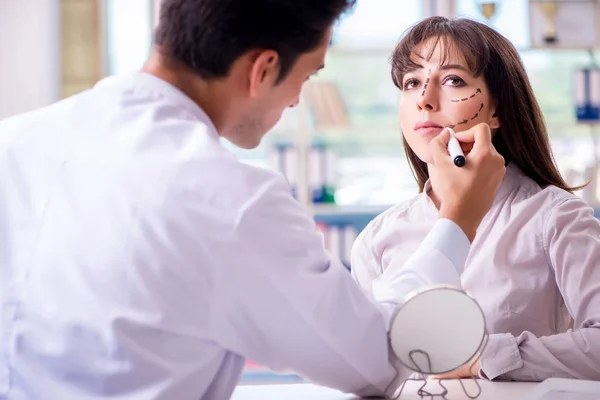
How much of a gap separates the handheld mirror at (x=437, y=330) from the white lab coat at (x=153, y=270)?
0.05 meters

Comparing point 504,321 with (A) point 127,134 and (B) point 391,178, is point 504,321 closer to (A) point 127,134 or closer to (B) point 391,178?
(A) point 127,134

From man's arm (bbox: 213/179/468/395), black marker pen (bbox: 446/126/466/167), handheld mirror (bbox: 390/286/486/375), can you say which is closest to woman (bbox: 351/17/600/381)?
black marker pen (bbox: 446/126/466/167)

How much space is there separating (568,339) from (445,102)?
0.53 meters

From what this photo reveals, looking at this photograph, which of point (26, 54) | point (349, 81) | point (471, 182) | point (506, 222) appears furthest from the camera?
point (349, 81)

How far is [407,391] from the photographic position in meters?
1.30

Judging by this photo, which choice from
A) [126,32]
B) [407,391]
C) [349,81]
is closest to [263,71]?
[407,391]

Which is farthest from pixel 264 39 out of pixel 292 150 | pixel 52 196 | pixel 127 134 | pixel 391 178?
pixel 391 178

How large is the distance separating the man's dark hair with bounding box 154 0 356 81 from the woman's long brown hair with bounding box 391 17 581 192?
23.9 inches

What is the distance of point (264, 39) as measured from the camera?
109 centimetres

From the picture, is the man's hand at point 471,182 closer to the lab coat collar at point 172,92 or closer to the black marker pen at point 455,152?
the black marker pen at point 455,152

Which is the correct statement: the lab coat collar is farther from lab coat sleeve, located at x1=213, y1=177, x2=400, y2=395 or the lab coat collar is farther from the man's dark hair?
lab coat sleeve, located at x1=213, y1=177, x2=400, y2=395

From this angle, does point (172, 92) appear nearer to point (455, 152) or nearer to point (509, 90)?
point (455, 152)

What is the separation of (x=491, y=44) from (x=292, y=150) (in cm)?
242

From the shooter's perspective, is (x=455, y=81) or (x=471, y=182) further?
(x=455, y=81)
